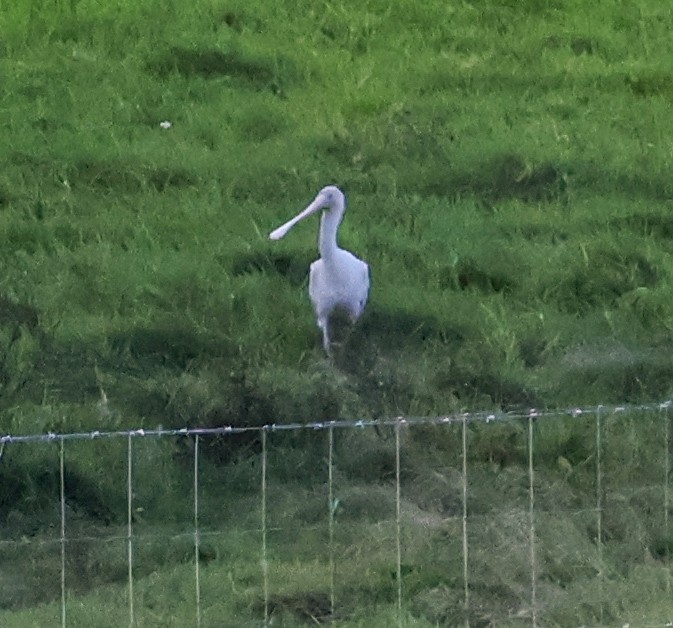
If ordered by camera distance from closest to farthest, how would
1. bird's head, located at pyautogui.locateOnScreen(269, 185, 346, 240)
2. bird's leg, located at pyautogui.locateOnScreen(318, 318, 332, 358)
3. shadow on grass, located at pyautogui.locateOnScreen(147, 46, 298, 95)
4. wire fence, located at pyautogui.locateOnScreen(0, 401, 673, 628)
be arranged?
wire fence, located at pyautogui.locateOnScreen(0, 401, 673, 628) → bird's leg, located at pyautogui.locateOnScreen(318, 318, 332, 358) → bird's head, located at pyautogui.locateOnScreen(269, 185, 346, 240) → shadow on grass, located at pyautogui.locateOnScreen(147, 46, 298, 95)

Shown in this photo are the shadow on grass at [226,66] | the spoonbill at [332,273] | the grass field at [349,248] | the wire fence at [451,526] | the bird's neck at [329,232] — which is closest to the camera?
the wire fence at [451,526]

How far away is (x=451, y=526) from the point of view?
16.1 feet

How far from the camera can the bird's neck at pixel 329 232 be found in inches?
271

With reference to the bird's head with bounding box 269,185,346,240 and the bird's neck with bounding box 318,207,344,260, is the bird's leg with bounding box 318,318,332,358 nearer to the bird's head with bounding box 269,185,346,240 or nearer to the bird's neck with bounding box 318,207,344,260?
the bird's neck with bounding box 318,207,344,260

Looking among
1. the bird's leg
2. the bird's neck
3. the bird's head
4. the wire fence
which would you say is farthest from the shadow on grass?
the wire fence

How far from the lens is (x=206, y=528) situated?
511 cm

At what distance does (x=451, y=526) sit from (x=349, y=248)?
9.01 feet

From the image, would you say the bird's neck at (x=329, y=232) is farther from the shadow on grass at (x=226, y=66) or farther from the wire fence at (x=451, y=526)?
the shadow on grass at (x=226, y=66)

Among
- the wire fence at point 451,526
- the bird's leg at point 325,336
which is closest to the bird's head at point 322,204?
the bird's leg at point 325,336

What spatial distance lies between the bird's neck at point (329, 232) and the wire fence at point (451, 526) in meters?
1.45

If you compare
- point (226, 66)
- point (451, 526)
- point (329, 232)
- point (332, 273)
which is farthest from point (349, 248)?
point (451, 526)

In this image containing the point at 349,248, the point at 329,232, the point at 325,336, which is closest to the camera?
the point at 325,336

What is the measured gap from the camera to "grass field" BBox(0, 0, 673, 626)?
16.8ft

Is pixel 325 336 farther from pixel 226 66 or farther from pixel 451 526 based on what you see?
pixel 226 66
